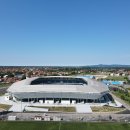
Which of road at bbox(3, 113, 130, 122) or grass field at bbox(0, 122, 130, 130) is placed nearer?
grass field at bbox(0, 122, 130, 130)

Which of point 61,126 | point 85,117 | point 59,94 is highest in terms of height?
point 59,94

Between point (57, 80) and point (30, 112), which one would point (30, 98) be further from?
point (57, 80)

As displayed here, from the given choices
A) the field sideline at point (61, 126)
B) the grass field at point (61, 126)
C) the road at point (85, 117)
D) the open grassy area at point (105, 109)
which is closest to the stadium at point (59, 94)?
the open grassy area at point (105, 109)

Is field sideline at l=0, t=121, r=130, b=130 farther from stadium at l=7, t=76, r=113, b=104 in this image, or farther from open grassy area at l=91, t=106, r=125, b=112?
stadium at l=7, t=76, r=113, b=104

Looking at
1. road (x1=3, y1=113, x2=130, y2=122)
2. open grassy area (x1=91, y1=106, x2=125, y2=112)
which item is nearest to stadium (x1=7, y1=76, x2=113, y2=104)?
open grassy area (x1=91, y1=106, x2=125, y2=112)

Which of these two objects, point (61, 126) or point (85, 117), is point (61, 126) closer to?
point (61, 126)

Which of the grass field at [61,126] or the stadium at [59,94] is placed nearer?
the grass field at [61,126]

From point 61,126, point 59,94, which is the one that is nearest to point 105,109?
point 59,94

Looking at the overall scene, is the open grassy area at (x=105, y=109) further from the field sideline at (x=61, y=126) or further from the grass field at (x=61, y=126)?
the grass field at (x=61, y=126)
